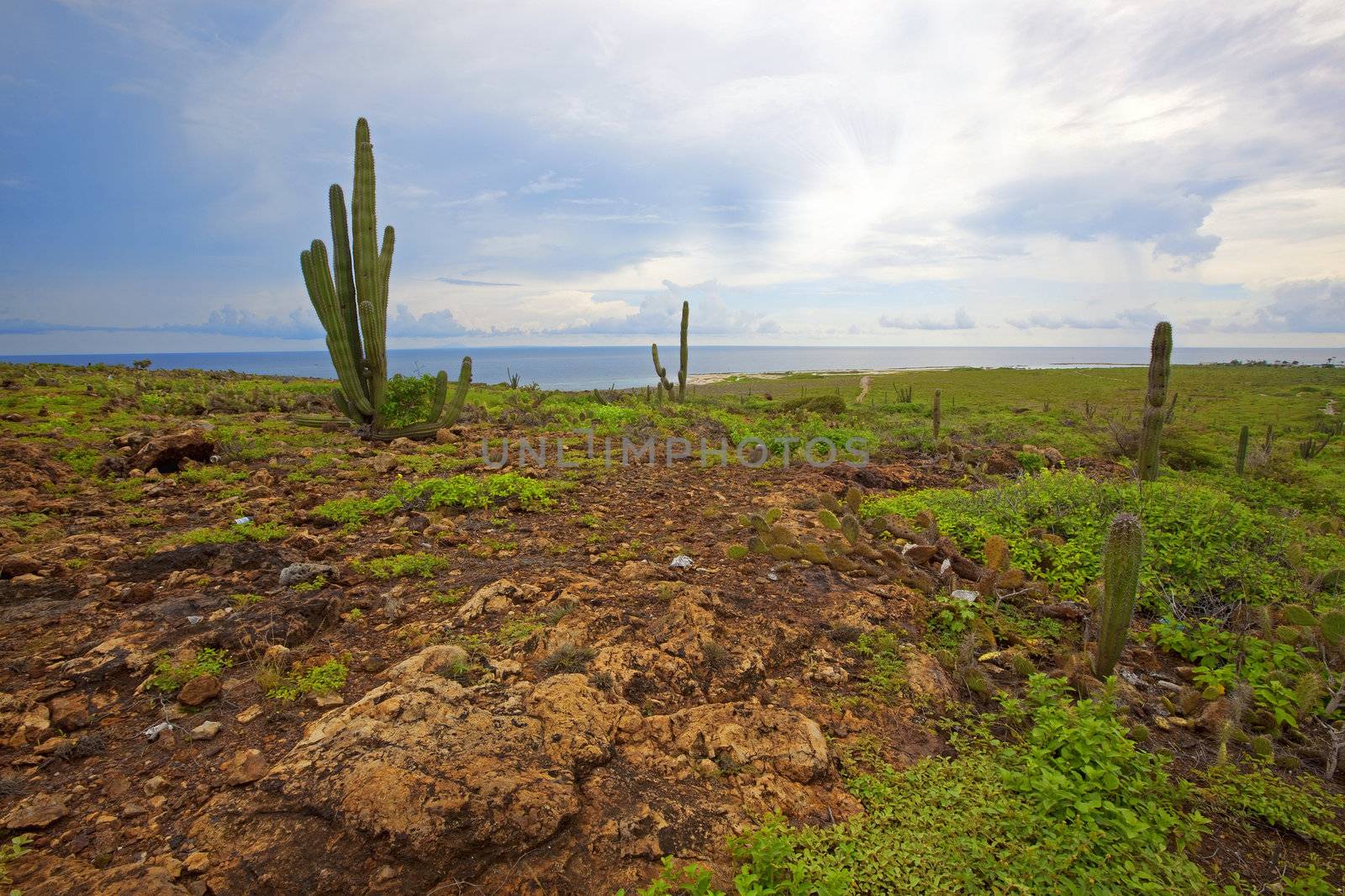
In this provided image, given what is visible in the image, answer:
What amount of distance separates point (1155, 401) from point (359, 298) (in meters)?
12.2

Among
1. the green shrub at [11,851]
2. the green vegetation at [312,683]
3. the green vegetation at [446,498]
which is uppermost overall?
the green vegetation at [446,498]

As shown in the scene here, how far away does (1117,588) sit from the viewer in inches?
153

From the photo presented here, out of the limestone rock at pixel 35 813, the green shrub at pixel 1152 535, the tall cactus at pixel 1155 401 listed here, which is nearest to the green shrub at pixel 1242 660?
the green shrub at pixel 1152 535

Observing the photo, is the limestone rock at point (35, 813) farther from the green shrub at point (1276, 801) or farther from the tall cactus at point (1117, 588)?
the tall cactus at point (1117, 588)

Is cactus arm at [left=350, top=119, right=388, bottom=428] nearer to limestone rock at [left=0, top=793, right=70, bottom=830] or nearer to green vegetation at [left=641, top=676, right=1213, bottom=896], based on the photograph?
limestone rock at [left=0, top=793, right=70, bottom=830]

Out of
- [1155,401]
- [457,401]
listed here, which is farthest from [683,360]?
[1155,401]

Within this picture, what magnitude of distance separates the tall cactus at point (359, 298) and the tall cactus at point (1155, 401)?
36.0 ft

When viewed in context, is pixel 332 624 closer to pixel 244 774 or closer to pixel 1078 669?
pixel 244 774

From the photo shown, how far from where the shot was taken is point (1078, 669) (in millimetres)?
3832

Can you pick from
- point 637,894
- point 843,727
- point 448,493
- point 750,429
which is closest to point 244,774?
point 637,894

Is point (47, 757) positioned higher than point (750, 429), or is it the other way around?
point (750, 429)

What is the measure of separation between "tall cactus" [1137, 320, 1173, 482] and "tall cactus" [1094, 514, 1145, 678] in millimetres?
4246

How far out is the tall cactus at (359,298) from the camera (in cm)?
1043

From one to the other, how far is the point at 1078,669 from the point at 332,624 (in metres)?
5.00
